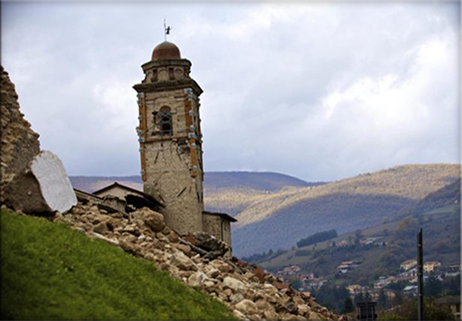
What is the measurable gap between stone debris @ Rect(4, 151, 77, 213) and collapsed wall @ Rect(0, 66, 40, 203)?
184mm

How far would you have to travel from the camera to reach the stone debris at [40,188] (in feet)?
50.3

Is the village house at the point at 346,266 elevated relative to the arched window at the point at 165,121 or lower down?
elevated

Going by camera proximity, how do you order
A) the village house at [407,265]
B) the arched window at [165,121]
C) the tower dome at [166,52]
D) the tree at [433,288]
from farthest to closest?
the village house at [407,265], the tree at [433,288], the tower dome at [166,52], the arched window at [165,121]

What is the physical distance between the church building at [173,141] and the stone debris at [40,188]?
2614cm

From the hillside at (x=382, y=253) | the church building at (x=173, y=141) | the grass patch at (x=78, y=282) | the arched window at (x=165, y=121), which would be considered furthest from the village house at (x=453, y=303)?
the hillside at (x=382, y=253)

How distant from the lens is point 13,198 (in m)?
15.3

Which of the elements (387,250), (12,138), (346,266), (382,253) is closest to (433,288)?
(346,266)

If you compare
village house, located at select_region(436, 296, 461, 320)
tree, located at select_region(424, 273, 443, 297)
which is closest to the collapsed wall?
village house, located at select_region(436, 296, 461, 320)

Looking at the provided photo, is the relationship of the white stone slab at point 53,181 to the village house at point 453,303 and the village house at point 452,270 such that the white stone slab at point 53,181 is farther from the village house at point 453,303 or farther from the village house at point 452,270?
the village house at point 452,270

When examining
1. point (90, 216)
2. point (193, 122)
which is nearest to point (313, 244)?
point (193, 122)

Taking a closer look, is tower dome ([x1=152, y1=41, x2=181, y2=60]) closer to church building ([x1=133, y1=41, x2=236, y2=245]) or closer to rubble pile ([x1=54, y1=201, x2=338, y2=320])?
church building ([x1=133, y1=41, x2=236, y2=245])

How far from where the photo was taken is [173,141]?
43625mm

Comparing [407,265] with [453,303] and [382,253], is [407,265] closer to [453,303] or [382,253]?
[382,253]

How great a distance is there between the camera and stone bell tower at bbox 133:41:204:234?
4312 centimetres
